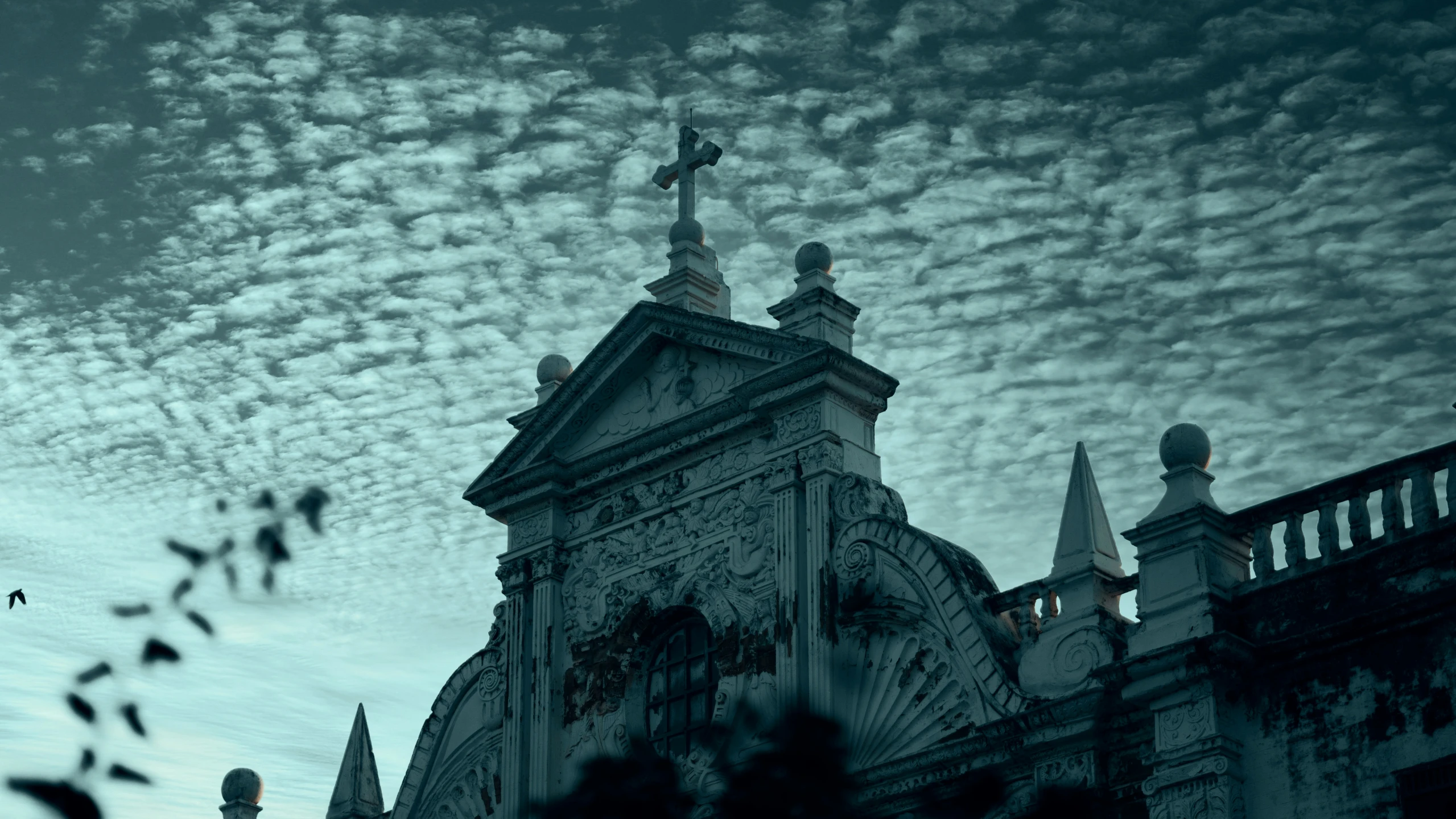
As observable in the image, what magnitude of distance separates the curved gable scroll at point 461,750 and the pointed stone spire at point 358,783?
64 cm

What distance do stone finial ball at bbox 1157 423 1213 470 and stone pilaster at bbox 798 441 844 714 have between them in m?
3.03

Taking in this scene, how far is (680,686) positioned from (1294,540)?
18.3ft

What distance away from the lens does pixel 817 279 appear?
16.6 meters

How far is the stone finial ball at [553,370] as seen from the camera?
19.0m

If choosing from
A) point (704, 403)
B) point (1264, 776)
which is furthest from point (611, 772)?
point (704, 403)

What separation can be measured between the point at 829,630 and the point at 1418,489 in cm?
477

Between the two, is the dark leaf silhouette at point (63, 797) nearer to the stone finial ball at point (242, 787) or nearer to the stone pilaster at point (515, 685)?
the stone pilaster at point (515, 685)

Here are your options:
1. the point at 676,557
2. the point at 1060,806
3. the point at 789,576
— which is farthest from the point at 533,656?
the point at 1060,806

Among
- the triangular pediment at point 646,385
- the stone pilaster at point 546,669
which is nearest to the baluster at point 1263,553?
the triangular pediment at point 646,385

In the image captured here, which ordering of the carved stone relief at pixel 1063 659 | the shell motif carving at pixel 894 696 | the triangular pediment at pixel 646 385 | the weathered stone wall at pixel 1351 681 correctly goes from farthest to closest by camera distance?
1. the triangular pediment at pixel 646 385
2. the shell motif carving at pixel 894 696
3. the carved stone relief at pixel 1063 659
4. the weathered stone wall at pixel 1351 681

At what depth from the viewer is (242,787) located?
65.3 ft

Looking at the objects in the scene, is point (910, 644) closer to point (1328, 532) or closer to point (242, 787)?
point (1328, 532)

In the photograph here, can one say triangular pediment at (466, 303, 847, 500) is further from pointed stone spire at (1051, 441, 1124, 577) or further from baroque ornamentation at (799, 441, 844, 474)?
pointed stone spire at (1051, 441, 1124, 577)

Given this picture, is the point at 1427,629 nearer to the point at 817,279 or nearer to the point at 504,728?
the point at 817,279
